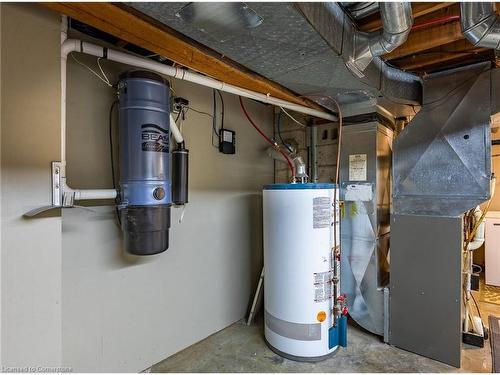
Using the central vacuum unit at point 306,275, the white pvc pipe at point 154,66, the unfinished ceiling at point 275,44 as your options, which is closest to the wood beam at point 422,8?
the unfinished ceiling at point 275,44

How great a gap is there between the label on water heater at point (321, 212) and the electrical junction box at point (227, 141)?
0.88 meters

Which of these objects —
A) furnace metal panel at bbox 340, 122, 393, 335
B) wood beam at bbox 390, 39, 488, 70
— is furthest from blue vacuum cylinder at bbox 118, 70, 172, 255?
wood beam at bbox 390, 39, 488, 70

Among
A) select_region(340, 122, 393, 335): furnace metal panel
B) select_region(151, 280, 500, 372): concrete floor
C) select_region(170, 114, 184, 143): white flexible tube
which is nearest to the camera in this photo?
select_region(170, 114, 184, 143): white flexible tube

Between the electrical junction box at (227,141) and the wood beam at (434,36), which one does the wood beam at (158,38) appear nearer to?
the electrical junction box at (227,141)

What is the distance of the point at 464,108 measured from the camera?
74.5 inches

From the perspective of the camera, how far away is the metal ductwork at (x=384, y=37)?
3.51ft

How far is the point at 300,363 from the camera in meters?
1.89

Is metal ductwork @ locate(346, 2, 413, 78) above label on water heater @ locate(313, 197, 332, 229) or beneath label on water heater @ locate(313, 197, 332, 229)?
above

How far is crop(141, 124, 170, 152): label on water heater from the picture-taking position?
1417 mm

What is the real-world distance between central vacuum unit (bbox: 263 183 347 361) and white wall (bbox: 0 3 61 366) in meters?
1.37

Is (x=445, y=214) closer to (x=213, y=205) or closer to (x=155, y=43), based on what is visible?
(x=213, y=205)

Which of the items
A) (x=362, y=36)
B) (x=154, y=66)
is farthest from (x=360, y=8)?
(x=154, y=66)

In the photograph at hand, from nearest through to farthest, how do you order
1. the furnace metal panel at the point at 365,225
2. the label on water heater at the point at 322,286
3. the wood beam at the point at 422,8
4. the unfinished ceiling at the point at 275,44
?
the unfinished ceiling at the point at 275,44, the wood beam at the point at 422,8, the label on water heater at the point at 322,286, the furnace metal panel at the point at 365,225

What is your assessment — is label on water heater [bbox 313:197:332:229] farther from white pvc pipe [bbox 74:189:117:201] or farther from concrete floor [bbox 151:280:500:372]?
white pvc pipe [bbox 74:189:117:201]
